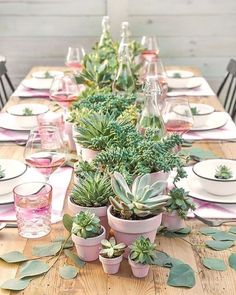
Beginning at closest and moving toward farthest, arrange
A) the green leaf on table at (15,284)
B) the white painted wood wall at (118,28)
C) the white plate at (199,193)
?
1. the green leaf on table at (15,284)
2. the white plate at (199,193)
3. the white painted wood wall at (118,28)

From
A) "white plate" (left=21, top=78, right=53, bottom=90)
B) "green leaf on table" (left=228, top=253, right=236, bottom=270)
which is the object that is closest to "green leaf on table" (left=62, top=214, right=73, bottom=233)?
"green leaf on table" (left=228, top=253, right=236, bottom=270)

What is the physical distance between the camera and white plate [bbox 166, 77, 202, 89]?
2.79 metres

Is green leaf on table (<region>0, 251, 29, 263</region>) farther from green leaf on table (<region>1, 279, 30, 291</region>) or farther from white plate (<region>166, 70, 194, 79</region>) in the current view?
white plate (<region>166, 70, 194, 79</region>)

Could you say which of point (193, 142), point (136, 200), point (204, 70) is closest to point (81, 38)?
point (204, 70)

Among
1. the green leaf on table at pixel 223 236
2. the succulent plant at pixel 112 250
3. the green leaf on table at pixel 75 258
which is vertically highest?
the succulent plant at pixel 112 250

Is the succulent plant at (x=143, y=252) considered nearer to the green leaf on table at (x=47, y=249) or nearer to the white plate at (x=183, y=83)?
the green leaf on table at (x=47, y=249)

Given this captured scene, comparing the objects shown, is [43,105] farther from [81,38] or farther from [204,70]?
[204,70]

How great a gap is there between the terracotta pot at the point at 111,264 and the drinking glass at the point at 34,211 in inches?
8.6

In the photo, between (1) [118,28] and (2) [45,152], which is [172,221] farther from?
(1) [118,28]

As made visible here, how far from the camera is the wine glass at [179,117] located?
6.11 ft

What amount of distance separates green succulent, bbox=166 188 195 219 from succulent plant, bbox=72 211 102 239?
0.20m

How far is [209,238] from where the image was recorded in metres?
1.30

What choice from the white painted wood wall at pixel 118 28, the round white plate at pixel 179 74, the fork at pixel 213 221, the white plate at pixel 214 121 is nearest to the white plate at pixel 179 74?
the round white plate at pixel 179 74

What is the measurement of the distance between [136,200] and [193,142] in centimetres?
87
